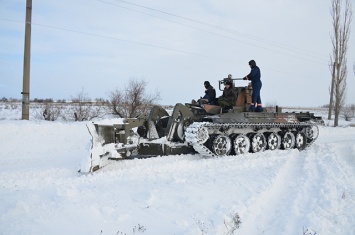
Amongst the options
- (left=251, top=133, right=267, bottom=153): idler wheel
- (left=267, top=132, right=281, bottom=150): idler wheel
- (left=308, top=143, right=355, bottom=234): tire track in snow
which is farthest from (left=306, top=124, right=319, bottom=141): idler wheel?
(left=308, top=143, right=355, bottom=234): tire track in snow

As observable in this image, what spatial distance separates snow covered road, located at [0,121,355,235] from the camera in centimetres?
400

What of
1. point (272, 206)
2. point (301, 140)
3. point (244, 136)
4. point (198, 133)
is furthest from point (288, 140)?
point (272, 206)

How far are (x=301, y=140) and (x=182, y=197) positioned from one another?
26.9ft

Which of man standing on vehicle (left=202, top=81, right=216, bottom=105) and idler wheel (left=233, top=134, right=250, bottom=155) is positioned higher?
man standing on vehicle (left=202, top=81, right=216, bottom=105)

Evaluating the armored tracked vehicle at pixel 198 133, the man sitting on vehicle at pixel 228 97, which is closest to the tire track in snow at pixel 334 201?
the armored tracked vehicle at pixel 198 133

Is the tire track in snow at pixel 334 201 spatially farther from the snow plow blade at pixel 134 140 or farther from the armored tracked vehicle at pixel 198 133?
the snow plow blade at pixel 134 140

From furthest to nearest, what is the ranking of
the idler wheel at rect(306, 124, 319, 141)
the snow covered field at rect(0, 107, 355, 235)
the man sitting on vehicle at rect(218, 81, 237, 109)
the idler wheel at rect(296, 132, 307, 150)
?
the idler wheel at rect(306, 124, 319, 141) → the idler wheel at rect(296, 132, 307, 150) → the man sitting on vehicle at rect(218, 81, 237, 109) → the snow covered field at rect(0, 107, 355, 235)

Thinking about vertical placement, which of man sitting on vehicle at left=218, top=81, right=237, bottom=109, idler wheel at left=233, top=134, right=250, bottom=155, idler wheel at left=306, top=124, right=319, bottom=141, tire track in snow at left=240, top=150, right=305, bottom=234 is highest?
man sitting on vehicle at left=218, top=81, right=237, bottom=109

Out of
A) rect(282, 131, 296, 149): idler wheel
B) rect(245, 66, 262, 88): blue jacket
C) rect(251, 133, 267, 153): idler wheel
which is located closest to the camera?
rect(251, 133, 267, 153): idler wheel

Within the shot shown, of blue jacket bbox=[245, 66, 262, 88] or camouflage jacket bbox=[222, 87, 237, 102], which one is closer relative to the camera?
blue jacket bbox=[245, 66, 262, 88]

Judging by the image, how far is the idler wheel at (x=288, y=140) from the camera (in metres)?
11.3

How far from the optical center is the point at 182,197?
5008 mm

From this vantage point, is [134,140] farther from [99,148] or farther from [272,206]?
[272,206]

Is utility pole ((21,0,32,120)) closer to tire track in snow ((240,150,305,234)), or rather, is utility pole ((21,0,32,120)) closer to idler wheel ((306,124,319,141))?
tire track in snow ((240,150,305,234))
